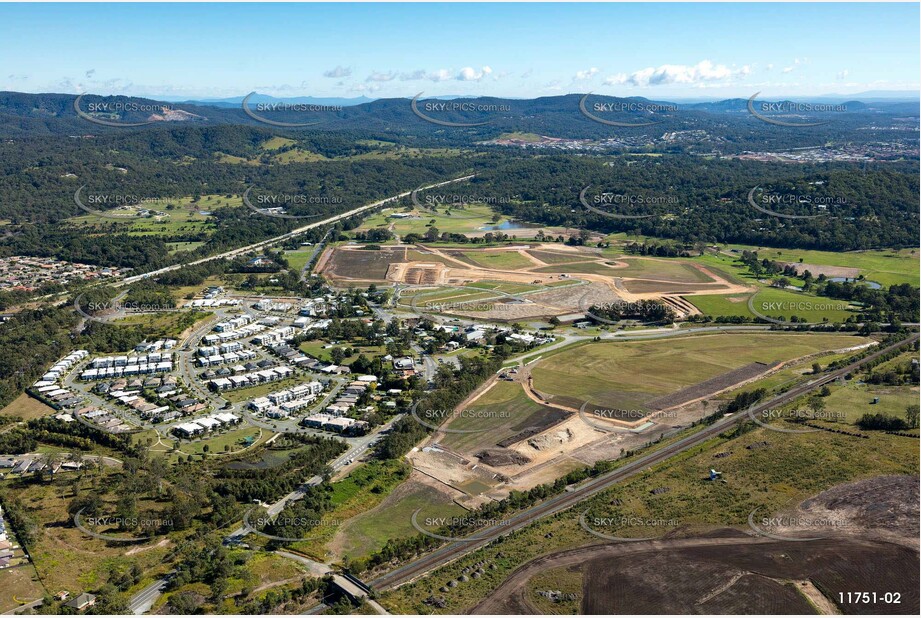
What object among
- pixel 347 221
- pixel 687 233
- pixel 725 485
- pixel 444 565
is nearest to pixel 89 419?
pixel 444 565

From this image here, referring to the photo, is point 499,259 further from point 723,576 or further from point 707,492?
point 723,576

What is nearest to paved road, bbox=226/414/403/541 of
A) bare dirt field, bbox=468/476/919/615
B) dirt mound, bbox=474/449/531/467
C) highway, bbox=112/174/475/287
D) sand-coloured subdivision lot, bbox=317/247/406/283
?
dirt mound, bbox=474/449/531/467

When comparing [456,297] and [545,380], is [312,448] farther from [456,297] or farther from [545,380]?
[456,297]

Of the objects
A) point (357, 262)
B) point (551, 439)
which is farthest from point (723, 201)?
point (551, 439)

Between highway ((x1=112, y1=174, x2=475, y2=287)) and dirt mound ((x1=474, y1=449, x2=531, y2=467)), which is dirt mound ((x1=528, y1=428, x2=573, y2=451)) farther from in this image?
highway ((x1=112, y1=174, x2=475, y2=287))

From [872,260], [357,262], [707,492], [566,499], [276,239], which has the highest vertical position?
[872,260]
